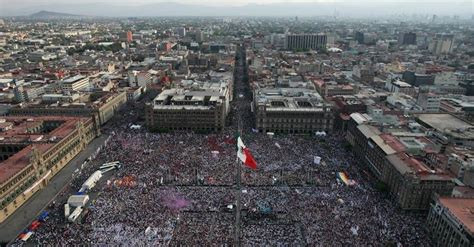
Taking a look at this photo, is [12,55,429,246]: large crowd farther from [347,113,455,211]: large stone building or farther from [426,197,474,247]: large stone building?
[347,113,455,211]: large stone building

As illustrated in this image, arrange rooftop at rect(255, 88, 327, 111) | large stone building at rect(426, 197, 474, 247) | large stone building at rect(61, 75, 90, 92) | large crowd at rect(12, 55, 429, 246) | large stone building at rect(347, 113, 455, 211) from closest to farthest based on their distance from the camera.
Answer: large stone building at rect(426, 197, 474, 247) < large crowd at rect(12, 55, 429, 246) < large stone building at rect(347, 113, 455, 211) < rooftop at rect(255, 88, 327, 111) < large stone building at rect(61, 75, 90, 92)


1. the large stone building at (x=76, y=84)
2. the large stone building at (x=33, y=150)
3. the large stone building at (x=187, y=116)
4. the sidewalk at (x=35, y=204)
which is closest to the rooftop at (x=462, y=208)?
the large stone building at (x=187, y=116)

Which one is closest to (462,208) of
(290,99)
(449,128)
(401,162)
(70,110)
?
(401,162)

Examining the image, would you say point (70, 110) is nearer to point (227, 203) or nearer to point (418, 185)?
point (227, 203)

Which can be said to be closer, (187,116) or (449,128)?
(449,128)

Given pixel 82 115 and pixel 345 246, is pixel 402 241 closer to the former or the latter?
pixel 345 246

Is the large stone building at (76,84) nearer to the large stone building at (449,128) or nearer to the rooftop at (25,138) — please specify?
the rooftop at (25,138)

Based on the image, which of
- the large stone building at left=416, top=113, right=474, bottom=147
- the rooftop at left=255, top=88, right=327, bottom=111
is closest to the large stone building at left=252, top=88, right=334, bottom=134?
the rooftop at left=255, top=88, right=327, bottom=111
